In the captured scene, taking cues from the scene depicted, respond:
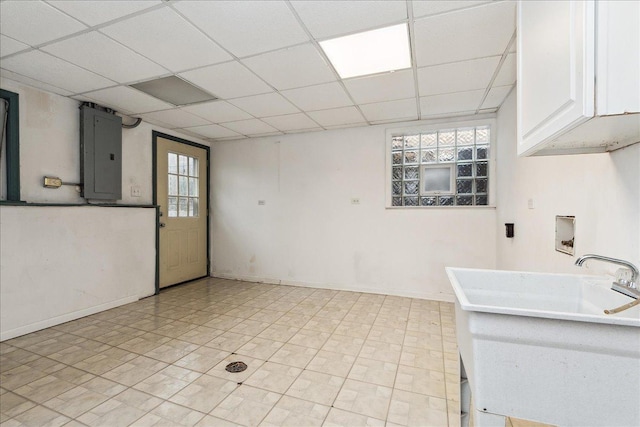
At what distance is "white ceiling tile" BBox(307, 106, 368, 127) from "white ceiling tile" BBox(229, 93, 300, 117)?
1.09 feet

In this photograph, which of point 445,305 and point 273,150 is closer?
point 445,305

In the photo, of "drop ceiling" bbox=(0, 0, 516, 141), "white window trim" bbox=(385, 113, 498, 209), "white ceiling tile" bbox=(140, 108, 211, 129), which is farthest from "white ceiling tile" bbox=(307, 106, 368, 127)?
"white ceiling tile" bbox=(140, 108, 211, 129)

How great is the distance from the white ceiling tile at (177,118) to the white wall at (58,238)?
39 cm

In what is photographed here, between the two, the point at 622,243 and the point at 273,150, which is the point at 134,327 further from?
the point at 622,243

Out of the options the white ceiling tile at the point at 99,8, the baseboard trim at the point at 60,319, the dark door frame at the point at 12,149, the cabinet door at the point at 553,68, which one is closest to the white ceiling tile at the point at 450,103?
the cabinet door at the point at 553,68

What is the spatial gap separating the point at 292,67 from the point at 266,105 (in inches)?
37.9

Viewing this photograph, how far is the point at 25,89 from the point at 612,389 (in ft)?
15.0

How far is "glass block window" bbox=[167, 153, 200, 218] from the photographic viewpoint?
4441mm

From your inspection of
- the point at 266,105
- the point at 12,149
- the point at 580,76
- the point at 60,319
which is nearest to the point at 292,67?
the point at 266,105

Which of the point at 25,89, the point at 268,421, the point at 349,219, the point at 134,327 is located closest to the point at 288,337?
the point at 268,421

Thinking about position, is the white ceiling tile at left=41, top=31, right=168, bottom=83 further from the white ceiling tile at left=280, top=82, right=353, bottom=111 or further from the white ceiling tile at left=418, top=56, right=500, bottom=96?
the white ceiling tile at left=418, top=56, right=500, bottom=96

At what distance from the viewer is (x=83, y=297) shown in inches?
126

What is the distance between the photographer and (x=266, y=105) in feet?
11.0

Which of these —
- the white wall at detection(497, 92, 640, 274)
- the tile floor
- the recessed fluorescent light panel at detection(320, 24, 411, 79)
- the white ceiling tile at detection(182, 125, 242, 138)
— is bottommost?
the tile floor
